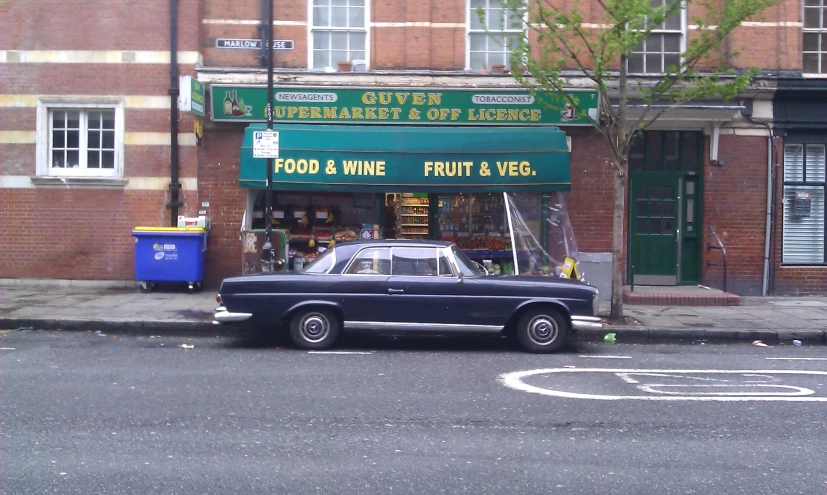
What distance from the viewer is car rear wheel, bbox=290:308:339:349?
10578 millimetres

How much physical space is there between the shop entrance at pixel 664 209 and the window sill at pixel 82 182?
32.4ft

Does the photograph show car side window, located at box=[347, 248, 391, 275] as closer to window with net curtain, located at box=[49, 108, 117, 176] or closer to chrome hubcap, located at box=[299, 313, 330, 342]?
chrome hubcap, located at box=[299, 313, 330, 342]

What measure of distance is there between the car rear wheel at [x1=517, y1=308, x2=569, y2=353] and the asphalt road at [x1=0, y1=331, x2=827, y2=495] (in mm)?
321

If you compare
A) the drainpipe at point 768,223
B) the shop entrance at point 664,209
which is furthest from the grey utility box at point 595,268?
the drainpipe at point 768,223

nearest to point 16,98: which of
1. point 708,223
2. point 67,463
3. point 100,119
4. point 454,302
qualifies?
point 100,119

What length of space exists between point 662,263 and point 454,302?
7268 millimetres

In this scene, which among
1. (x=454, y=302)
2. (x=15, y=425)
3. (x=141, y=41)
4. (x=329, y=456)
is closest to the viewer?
(x=329, y=456)

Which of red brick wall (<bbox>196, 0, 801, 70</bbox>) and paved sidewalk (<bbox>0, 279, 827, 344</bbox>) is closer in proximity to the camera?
paved sidewalk (<bbox>0, 279, 827, 344</bbox>)

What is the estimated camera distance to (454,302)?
34.6 ft

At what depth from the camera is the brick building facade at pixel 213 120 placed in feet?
51.5

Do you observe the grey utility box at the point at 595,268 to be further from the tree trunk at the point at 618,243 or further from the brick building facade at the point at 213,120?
the brick building facade at the point at 213,120

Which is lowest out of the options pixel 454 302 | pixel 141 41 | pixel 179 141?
pixel 454 302

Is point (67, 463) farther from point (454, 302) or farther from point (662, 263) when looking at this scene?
point (662, 263)

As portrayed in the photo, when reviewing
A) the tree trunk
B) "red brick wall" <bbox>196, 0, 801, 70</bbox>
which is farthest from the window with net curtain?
the tree trunk
